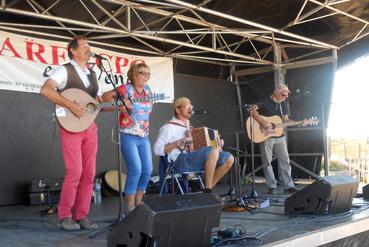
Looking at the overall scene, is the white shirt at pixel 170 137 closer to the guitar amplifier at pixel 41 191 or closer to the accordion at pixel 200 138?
the accordion at pixel 200 138

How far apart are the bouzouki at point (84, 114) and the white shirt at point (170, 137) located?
1.11 m

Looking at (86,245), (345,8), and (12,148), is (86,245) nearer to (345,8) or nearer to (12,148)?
(12,148)

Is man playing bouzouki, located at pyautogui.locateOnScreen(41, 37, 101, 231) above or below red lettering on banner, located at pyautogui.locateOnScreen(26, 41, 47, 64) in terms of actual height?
below

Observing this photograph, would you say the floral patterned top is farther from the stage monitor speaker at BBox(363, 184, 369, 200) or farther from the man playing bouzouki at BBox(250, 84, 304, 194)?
the stage monitor speaker at BBox(363, 184, 369, 200)

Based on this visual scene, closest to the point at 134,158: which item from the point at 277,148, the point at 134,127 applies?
the point at 134,127

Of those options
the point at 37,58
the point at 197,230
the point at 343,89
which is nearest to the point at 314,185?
the point at 197,230

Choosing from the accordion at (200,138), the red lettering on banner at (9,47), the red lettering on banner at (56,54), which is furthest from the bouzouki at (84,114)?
the red lettering on banner at (56,54)

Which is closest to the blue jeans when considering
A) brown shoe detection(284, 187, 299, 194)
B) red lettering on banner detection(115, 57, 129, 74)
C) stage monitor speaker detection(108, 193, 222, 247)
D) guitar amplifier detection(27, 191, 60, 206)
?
stage monitor speaker detection(108, 193, 222, 247)

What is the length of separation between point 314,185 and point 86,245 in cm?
210

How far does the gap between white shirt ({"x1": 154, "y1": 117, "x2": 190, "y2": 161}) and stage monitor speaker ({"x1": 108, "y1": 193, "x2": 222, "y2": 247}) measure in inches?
72.6

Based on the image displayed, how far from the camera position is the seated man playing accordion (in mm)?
4512

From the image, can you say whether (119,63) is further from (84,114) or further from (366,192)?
(366,192)

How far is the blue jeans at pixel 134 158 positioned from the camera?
377cm

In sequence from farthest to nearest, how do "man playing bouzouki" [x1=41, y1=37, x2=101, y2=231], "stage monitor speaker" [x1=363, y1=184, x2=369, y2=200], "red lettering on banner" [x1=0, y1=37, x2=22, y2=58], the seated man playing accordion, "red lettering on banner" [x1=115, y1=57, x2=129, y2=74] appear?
1. "red lettering on banner" [x1=115, y1=57, x2=129, y2=74]
2. "red lettering on banner" [x1=0, y1=37, x2=22, y2=58]
3. "stage monitor speaker" [x1=363, y1=184, x2=369, y2=200]
4. the seated man playing accordion
5. "man playing bouzouki" [x1=41, y1=37, x2=101, y2=231]
